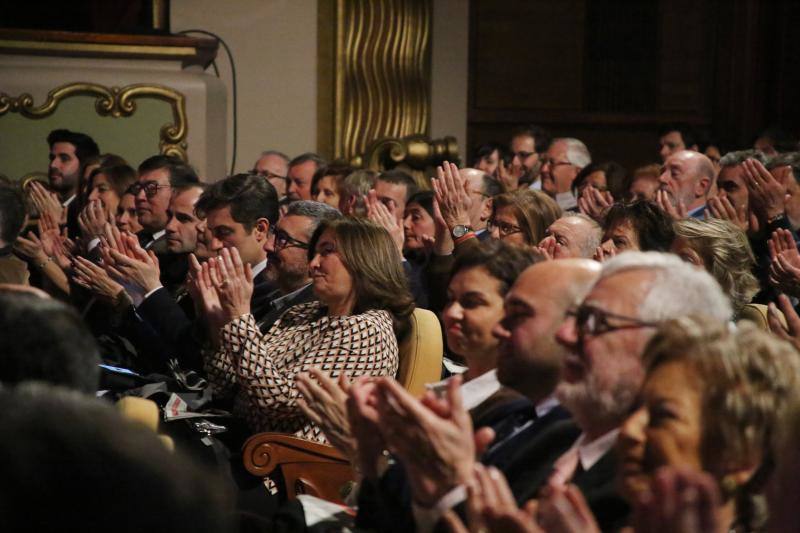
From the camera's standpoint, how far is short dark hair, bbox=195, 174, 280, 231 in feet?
13.7

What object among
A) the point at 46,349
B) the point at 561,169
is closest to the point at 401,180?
the point at 561,169

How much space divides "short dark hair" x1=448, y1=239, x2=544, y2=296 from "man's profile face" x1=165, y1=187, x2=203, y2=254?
212 centimetres

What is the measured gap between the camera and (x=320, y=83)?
7.97 m

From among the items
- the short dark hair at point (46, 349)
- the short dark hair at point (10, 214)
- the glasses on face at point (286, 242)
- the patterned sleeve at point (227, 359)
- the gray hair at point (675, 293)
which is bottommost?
the patterned sleeve at point (227, 359)

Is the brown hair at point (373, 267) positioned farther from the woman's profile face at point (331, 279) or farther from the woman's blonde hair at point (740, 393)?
the woman's blonde hair at point (740, 393)

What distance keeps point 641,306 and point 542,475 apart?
1.05 feet

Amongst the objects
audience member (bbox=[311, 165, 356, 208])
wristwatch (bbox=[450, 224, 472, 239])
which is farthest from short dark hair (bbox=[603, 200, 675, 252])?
audience member (bbox=[311, 165, 356, 208])

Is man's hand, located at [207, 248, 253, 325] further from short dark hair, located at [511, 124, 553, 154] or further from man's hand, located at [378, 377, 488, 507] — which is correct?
short dark hair, located at [511, 124, 553, 154]

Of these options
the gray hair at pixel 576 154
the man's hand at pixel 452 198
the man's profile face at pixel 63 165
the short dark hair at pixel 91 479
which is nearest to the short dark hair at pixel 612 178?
the gray hair at pixel 576 154

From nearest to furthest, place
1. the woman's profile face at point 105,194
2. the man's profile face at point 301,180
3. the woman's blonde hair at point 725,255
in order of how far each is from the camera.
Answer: the woman's blonde hair at point 725,255 < the woman's profile face at point 105,194 < the man's profile face at point 301,180

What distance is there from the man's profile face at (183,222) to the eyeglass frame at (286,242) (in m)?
0.79

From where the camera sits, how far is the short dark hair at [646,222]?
363 centimetres

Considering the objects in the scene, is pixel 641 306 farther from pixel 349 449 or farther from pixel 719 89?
pixel 719 89

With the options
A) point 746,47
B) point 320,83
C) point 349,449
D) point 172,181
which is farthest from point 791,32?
point 349,449
